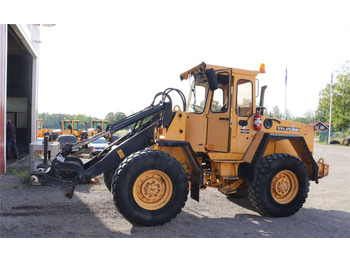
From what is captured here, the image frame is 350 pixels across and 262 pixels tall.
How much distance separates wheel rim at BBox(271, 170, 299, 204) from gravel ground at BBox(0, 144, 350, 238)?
390 mm

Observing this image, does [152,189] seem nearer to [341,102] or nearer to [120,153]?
[120,153]

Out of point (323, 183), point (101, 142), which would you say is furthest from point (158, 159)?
point (101, 142)

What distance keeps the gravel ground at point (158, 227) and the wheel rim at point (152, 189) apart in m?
0.39

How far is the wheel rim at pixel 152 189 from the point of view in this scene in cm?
523

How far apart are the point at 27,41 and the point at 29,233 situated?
34.7 ft

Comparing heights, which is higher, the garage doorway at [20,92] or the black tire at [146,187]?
the garage doorway at [20,92]

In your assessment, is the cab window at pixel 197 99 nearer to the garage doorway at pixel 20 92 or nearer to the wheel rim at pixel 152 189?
Answer: the wheel rim at pixel 152 189

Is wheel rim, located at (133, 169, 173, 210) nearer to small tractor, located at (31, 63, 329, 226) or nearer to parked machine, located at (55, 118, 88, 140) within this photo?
small tractor, located at (31, 63, 329, 226)

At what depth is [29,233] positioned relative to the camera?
A: 480 cm

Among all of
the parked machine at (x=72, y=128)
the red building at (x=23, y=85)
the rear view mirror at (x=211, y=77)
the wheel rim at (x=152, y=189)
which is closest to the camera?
the wheel rim at (x=152, y=189)

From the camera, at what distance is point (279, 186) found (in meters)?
6.22

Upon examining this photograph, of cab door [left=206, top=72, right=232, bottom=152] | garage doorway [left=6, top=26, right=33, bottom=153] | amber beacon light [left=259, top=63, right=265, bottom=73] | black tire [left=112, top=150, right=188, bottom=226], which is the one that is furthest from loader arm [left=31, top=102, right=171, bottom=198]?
garage doorway [left=6, top=26, right=33, bottom=153]

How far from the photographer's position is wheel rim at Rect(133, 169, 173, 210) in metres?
5.23

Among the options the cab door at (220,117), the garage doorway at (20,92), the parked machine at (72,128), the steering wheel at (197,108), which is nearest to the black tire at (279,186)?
the cab door at (220,117)
